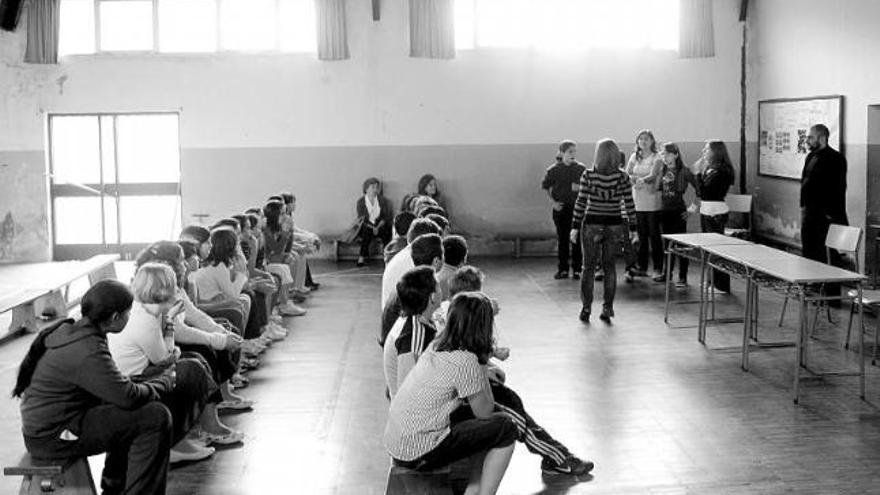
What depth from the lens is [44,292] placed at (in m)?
9.52

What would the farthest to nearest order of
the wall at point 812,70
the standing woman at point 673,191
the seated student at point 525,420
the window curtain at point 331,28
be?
the window curtain at point 331,28 < the standing woman at point 673,191 < the wall at point 812,70 < the seated student at point 525,420

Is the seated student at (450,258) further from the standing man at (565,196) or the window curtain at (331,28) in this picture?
the window curtain at (331,28)

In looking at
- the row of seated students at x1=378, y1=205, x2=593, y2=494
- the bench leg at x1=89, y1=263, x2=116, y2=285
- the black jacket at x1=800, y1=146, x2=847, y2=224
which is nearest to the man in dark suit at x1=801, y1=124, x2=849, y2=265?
the black jacket at x1=800, y1=146, x2=847, y2=224

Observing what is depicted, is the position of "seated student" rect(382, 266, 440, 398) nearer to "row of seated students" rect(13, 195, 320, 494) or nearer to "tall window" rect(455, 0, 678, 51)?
"row of seated students" rect(13, 195, 320, 494)

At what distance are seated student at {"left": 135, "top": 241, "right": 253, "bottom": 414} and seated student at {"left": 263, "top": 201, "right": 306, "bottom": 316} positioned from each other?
3.40 metres

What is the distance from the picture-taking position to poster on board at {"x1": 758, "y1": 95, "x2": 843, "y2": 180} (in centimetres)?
1162

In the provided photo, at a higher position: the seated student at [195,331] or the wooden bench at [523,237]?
the seated student at [195,331]

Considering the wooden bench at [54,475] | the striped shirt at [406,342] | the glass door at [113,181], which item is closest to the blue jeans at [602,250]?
the striped shirt at [406,342]

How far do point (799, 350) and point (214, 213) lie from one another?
9.05m

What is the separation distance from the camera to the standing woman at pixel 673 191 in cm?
1160

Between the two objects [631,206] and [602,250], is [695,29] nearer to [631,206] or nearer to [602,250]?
[631,206]

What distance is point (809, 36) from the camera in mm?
12281

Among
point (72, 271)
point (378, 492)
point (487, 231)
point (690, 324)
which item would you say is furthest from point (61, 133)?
point (378, 492)

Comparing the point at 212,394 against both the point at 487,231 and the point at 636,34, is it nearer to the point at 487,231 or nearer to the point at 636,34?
the point at 487,231
